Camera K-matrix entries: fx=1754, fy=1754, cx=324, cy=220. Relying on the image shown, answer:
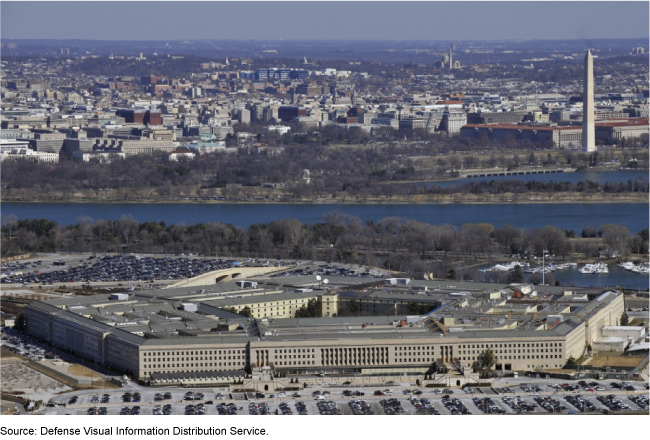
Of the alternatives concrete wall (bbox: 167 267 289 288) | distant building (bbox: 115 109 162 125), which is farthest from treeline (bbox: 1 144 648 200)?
concrete wall (bbox: 167 267 289 288)

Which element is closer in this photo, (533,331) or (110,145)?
(533,331)

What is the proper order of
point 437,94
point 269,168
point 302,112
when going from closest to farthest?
point 269,168 < point 302,112 < point 437,94

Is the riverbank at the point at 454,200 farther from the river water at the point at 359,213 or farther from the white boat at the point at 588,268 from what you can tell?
the white boat at the point at 588,268

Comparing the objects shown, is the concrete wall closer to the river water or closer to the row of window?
the row of window

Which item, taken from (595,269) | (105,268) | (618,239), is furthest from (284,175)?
(595,269)

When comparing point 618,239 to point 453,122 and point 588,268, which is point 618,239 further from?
point 453,122

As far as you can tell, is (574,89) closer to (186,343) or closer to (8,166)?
(8,166)

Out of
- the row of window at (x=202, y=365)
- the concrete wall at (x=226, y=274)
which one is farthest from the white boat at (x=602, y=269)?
the row of window at (x=202, y=365)
